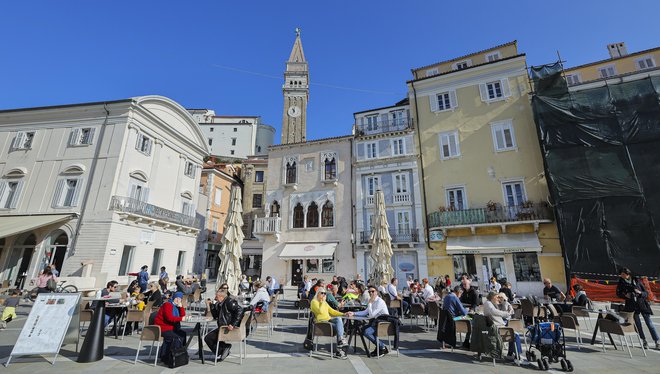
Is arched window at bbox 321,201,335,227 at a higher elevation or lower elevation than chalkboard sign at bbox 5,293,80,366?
higher

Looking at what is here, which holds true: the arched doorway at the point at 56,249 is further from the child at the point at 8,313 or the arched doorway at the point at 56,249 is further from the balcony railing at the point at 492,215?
the balcony railing at the point at 492,215

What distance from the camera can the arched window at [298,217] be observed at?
22.7 meters

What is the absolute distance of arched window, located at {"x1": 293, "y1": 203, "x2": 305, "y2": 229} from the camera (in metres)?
22.7

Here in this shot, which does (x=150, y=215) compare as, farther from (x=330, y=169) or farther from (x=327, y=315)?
(x=327, y=315)

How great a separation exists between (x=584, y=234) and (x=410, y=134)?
11633 mm

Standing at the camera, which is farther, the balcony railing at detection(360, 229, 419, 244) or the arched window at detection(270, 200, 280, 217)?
the arched window at detection(270, 200, 280, 217)

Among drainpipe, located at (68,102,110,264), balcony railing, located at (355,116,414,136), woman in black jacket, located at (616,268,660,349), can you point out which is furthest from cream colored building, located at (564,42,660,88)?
drainpipe, located at (68,102,110,264)

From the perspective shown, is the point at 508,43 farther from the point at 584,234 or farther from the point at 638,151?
the point at 584,234

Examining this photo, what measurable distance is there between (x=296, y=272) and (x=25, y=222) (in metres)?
16.8

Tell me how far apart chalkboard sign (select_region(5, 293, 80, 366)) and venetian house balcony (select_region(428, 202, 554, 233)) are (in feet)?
57.9

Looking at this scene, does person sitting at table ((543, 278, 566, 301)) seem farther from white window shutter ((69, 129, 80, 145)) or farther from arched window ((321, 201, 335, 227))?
white window shutter ((69, 129, 80, 145))

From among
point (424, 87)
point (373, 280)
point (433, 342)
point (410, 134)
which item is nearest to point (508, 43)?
point (424, 87)

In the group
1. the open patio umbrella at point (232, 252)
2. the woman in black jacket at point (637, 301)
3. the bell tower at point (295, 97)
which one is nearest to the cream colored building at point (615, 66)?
the woman in black jacket at point (637, 301)

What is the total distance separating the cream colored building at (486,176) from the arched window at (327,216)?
696 centimetres
